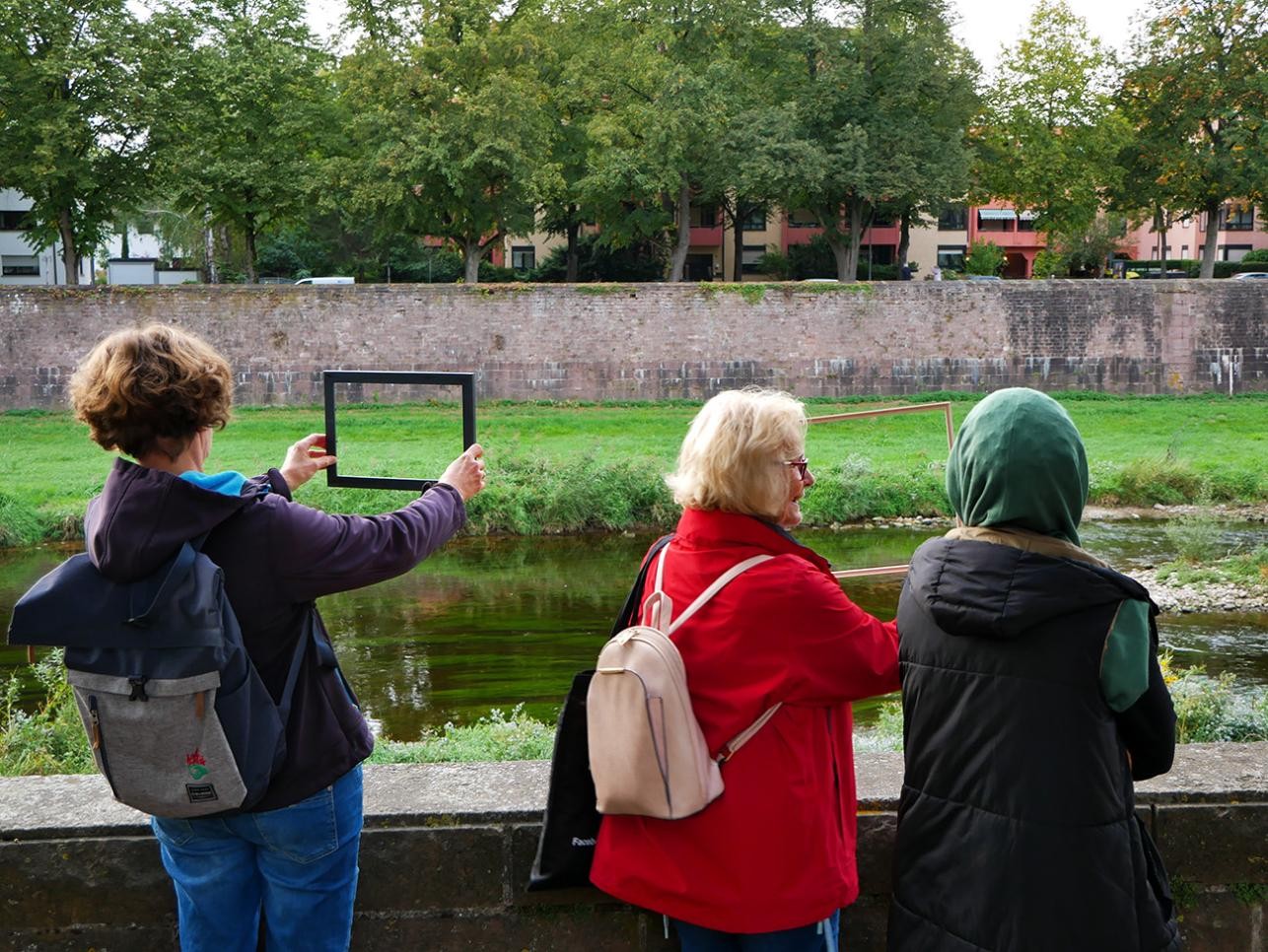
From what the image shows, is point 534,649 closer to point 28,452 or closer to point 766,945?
point 766,945

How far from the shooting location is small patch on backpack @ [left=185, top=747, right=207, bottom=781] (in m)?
2.17

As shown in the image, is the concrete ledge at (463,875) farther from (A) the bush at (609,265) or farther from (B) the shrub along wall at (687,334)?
(A) the bush at (609,265)

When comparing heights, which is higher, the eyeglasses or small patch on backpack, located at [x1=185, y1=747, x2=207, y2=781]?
the eyeglasses

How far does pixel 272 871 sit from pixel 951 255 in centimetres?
5931

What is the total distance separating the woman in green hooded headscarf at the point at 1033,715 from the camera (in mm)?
2141

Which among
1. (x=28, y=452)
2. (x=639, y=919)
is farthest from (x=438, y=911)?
(x=28, y=452)

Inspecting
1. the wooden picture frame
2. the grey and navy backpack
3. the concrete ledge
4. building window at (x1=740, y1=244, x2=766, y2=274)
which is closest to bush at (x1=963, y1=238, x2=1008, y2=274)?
building window at (x1=740, y1=244, x2=766, y2=274)

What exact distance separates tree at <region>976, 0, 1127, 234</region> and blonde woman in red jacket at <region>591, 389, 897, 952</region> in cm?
3700

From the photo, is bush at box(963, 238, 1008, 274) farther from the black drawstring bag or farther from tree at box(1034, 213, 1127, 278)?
the black drawstring bag

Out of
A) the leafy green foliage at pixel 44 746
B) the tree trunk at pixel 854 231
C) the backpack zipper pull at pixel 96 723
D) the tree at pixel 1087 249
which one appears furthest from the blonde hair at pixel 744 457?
the tree at pixel 1087 249

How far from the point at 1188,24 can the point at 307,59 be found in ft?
76.2

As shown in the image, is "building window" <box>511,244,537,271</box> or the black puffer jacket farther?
"building window" <box>511,244,537,271</box>

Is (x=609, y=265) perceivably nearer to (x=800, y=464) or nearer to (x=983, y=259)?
(x=983, y=259)

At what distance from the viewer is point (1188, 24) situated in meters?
35.8
